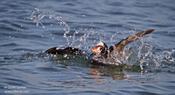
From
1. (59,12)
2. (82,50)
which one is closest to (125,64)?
(82,50)

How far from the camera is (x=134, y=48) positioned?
634 inches

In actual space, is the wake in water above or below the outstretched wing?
below

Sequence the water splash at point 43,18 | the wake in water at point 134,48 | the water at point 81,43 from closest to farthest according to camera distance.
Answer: the water at point 81,43 → the wake in water at point 134,48 → the water splash at point 43,18

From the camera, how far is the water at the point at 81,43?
11.9 m

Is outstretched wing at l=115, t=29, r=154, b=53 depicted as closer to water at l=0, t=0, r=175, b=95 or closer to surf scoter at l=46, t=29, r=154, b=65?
surf scoter at l=46, t=29, r=154, b=65

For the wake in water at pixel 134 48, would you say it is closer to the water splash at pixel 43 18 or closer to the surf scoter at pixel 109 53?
the water splash at pixel 43 18

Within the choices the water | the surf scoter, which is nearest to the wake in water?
the water

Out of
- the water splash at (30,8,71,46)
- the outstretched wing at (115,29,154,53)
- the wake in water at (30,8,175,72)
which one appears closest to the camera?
the outstretched wing at (115,29,154,53)

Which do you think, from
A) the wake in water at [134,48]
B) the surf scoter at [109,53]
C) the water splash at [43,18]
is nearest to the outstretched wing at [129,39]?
the surf scoter at [109,53]

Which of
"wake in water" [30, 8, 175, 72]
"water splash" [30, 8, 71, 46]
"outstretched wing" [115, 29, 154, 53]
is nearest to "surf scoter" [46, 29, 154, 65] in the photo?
"outstretched wing" [115, 29, 154, 53]

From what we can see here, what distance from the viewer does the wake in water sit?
46.9 ft

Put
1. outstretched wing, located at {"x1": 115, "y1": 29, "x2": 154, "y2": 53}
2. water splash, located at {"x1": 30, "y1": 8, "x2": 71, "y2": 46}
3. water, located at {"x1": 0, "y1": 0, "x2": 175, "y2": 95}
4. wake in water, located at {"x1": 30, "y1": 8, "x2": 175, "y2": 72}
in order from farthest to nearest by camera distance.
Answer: water splash, located at {"x1": 30, "y1": 8, "x2": 71, "y2": 46}
wake in water, located at {"x1": 30, "y1": 8, "x2": 175, "y2": 72}
outstretched wing, located at {"x1": 115, "y1": 29, "x2": 154, "y2": 53}
water, located at {"x1": 0, "y1": 0, "x2": 175, "y2": 95}

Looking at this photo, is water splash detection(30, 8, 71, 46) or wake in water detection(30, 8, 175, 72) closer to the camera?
wake in water detection(30, 8, 175, 72)

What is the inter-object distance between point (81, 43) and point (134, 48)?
1.45m
